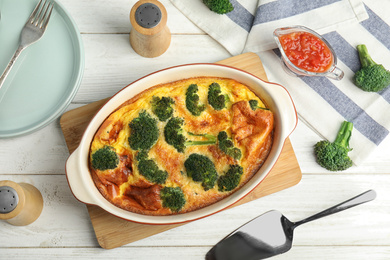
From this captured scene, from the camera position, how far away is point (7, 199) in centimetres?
238

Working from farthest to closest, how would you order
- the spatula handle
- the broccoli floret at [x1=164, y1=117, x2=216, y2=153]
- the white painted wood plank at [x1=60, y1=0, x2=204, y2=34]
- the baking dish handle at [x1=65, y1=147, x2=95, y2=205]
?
the white painted wood plank at [x1=60, y1=0, x2=204, y2=34], the spatula handle, the broccoli floret at [x1=164, y1=117, x2=216, y2=153], the baking dish handle at [x1=65, y1=147, x2=95, y2=205]

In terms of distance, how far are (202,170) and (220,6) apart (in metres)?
1.15

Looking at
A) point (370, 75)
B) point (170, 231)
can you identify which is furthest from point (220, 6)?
point (170, 231)

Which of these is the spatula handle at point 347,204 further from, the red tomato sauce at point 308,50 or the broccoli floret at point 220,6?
the broccoli floret at point 220,6

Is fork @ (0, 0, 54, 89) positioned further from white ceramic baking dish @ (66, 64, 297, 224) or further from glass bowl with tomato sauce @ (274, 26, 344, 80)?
glass bowl with tomato sauce @ (274, 26, 344, 80)

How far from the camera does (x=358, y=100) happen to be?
2900mm

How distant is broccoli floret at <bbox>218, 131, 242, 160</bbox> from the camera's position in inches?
96.7

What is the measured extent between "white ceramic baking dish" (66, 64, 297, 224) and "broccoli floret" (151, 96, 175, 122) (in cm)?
14

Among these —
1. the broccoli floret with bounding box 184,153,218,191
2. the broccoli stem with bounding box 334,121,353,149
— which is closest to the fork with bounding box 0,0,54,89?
the broccoli floret with bounding box 184,153,218,191

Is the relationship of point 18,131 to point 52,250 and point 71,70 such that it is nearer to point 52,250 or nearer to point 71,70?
point 71,70

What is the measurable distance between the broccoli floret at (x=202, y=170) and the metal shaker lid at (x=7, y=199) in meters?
1.02

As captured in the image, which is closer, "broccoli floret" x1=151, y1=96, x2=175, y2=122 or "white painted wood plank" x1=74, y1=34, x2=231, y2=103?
"broccoli floret" x1=151, y1=96, x2=175, y2=122

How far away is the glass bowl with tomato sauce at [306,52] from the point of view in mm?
2730

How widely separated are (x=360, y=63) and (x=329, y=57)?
1.07 feet
